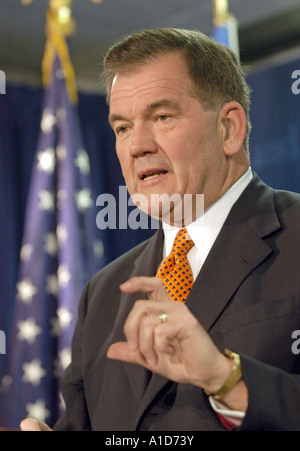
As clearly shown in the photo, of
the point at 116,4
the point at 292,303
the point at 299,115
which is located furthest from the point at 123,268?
the point at 116,4

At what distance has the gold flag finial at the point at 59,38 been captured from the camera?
3.58 metres

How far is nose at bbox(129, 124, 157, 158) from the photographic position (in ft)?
4.86

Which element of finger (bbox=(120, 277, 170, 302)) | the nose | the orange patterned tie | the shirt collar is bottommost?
finger (bbox=(120, 277, 170, 302))

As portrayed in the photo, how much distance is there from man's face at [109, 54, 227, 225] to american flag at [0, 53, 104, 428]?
82.3 inches

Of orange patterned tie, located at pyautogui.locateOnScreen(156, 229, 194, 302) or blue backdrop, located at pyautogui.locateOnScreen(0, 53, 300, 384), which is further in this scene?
blue backdrop, located at pyautogui.locateOnScreen(0, 53, 300, 384)

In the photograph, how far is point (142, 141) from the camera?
4.88ft

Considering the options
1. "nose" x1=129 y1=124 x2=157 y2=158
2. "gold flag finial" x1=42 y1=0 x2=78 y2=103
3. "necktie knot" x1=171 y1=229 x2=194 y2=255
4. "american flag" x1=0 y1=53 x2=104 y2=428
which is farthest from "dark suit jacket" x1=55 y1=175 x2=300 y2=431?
"gold flag finial" x1=42 y1=0 x2=78 y2=103

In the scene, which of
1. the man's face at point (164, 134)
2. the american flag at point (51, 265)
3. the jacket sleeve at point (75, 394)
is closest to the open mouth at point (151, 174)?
the man's face at point (164, 134)

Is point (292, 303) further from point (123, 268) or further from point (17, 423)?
point (17, 423)

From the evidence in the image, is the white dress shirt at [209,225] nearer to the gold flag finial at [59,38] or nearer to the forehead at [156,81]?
the forehead at [156,81]

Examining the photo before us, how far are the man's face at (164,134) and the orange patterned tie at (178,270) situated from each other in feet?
0.33

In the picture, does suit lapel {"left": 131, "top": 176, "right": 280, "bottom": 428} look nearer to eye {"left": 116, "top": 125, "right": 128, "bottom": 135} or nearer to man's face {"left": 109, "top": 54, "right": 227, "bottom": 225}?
man's face {"left": 109, "top": 54, "right": 227, "bottom": 225}
